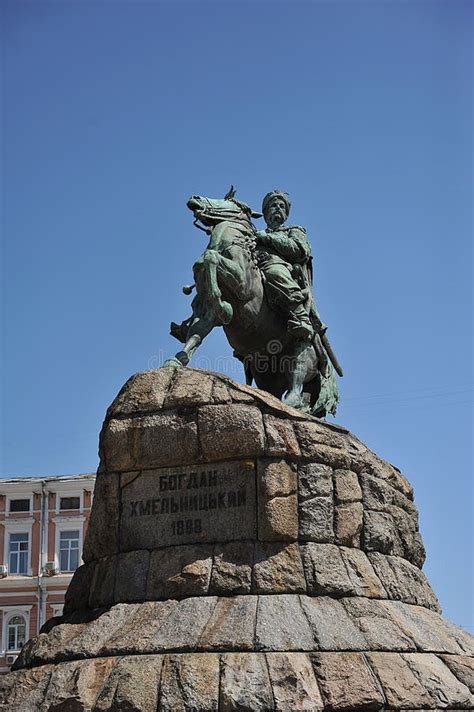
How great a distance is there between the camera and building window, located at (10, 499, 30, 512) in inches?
1412

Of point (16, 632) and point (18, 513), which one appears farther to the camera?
point (18, 513)

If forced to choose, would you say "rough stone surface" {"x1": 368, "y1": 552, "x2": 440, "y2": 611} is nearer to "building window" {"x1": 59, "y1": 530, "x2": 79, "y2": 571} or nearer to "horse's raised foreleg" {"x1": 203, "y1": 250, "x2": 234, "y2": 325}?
"horse's raised foreleg" {"x1": 203, "y1": 250, "x2": 234, "y2": 325}

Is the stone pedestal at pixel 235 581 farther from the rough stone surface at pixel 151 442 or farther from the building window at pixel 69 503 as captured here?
the building window at pixel 69 503

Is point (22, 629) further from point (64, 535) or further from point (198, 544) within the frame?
point (198, 544)

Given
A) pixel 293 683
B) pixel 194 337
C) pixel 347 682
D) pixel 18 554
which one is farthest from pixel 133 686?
pixel 18 554

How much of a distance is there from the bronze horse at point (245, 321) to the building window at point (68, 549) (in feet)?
77.9

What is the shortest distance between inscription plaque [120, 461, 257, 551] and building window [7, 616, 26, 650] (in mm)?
25701

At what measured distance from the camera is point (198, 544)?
9.17 m

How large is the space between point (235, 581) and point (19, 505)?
28.3m

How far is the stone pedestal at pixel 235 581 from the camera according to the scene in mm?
7895

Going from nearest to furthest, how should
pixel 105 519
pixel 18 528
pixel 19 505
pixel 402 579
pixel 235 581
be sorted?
pixel 235 581 < pixel 105 519 < pixel 402 579 < pixel 18 528 < pixel 19 505

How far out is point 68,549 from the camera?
35.2 metres

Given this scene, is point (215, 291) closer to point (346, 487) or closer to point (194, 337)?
point (194, 337)

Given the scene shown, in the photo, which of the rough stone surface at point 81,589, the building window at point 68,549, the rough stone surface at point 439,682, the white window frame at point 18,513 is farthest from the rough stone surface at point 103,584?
the white window frame at point 18,513
